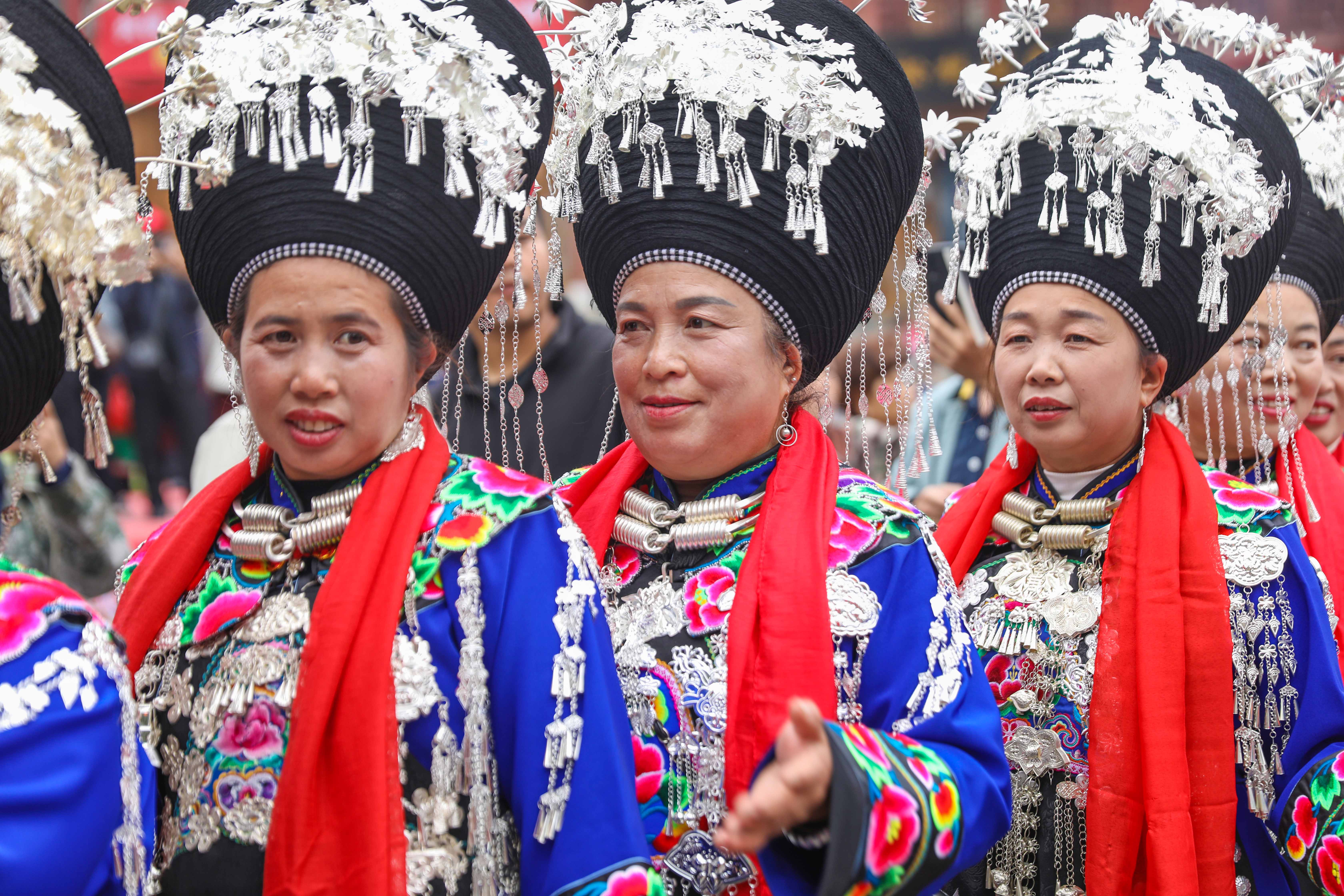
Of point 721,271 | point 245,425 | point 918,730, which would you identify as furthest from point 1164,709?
point 245,425

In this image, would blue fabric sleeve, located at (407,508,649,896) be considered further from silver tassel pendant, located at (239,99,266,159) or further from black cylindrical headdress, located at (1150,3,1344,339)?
black cylindrical headdress, located at (1150,3,1344,339)

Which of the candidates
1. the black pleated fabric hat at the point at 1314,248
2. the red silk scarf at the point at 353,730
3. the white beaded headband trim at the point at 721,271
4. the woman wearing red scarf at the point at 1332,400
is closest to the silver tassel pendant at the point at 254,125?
the red silk scarf at the point at 353,730

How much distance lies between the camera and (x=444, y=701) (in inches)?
72.4

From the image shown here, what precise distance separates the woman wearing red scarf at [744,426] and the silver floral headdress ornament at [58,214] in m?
0.84

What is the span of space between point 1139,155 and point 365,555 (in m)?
1.64

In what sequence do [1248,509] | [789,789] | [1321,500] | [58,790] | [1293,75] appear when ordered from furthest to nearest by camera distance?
[1321,500] → [1293,75] → [1248,509] → [789,789] → [58,790]

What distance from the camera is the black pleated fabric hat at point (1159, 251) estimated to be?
2514 millimetres

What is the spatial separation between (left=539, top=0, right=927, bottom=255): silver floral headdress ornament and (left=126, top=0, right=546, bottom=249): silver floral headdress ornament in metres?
0.33

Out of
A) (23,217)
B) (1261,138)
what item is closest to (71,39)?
(23,217)

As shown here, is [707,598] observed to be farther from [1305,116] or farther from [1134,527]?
[1305,116]

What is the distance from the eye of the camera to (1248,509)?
253 cm

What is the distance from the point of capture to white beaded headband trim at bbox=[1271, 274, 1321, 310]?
306 centimetres

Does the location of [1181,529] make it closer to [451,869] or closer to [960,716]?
[960,716]

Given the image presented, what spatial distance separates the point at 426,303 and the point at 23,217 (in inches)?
23.3
